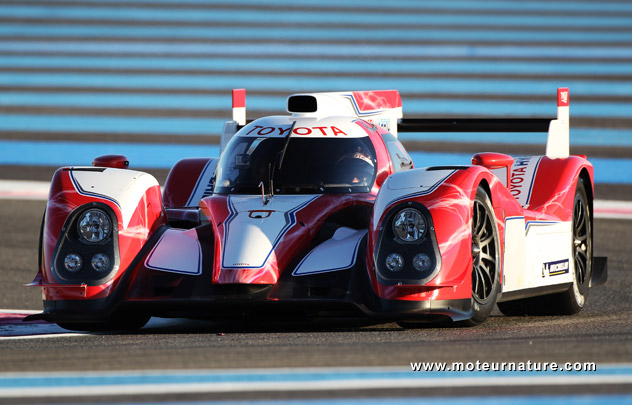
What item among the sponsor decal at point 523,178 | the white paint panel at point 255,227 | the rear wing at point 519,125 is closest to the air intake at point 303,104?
the white paint panel at point 255,227

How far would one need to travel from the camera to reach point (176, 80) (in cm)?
2617

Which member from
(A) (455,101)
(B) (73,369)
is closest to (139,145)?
(A) (455,101)

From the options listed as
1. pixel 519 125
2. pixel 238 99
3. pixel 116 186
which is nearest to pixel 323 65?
pixel 238 99

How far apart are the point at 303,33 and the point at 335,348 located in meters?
23.5

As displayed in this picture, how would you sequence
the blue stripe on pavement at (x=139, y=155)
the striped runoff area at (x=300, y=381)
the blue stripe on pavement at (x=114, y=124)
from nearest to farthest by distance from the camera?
1. the striped runoff area at (x=300, y=381)
2. the blue stripe on pavement at (x=139, y=155)
3. the blue stripe on pavement at (x=114, y=124)

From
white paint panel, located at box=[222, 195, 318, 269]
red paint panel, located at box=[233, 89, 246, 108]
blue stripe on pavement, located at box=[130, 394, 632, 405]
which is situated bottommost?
blue stripe on pavement, located at box=[130, 394, 632, 405]

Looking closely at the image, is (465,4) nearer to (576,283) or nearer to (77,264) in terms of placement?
(576,283)

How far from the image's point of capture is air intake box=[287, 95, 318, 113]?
27.5 feet

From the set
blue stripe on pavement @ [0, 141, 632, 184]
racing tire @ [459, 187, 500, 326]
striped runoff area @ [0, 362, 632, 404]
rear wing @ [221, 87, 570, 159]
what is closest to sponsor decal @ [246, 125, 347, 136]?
Result: rear wing @ [221, 87, 570, 159]

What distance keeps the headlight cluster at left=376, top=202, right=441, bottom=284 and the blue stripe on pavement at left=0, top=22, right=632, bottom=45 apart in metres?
21.5

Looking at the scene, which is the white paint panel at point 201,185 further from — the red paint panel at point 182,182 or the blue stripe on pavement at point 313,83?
the blue stripe on pavement at point 313,83

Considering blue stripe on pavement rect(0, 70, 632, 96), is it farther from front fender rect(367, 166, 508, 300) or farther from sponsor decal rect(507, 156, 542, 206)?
front fender rect(367, 166, 508, 300)

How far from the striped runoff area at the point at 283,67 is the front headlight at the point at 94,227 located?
1261 cm

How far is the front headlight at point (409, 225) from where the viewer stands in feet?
21.9
